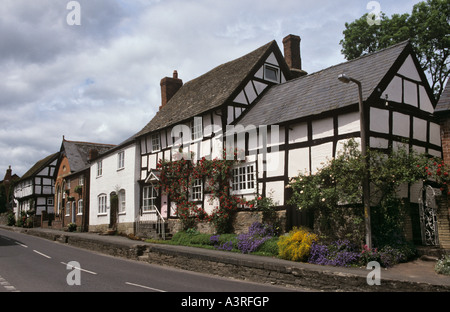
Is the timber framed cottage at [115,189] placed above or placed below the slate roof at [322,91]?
below

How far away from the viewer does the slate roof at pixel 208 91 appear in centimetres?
2130

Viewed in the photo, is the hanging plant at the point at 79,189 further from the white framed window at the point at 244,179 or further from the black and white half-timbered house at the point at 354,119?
the black and white half-timbered house at the point at 354,119

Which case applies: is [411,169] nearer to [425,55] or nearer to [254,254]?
[254,254]

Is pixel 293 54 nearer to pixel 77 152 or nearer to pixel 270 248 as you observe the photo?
pixel 270 248

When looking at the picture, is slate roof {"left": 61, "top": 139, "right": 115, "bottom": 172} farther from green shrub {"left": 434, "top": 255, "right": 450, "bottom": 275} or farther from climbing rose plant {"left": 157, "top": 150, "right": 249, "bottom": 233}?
green shrub {"left": 434, "top": 255, "right": 450, "bottom": 275}

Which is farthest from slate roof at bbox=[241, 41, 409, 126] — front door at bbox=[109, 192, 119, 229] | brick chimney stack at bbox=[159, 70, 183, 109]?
front door at bbox=[109, 192, 119, 229]

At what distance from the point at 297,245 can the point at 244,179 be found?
Answer: 5352 millimetres

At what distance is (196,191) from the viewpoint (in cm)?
2114

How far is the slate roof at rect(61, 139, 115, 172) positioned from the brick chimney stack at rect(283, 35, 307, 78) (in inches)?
927

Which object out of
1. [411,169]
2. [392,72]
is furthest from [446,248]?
[392,72]

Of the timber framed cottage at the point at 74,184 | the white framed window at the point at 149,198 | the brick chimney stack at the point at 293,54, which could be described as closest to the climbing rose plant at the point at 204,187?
the white framed window at the point at 149,198

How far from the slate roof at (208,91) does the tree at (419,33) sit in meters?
8.31

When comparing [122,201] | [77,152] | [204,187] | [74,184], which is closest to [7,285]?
[204,187]
